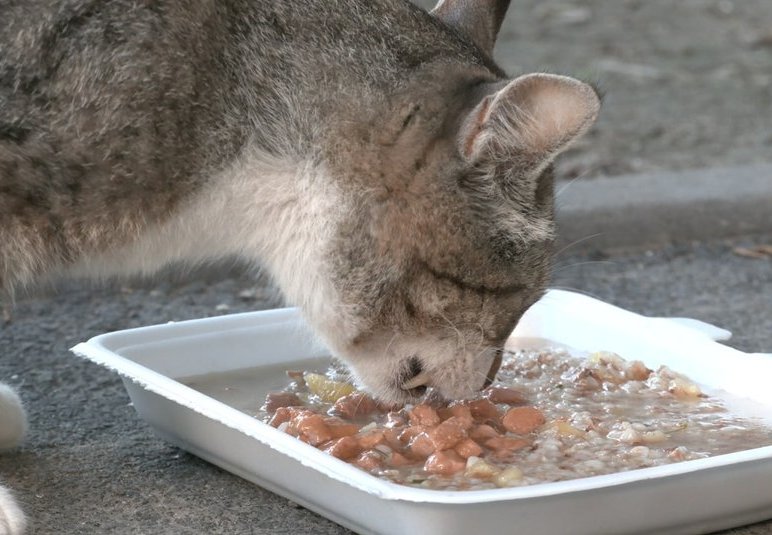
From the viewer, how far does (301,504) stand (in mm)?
2678

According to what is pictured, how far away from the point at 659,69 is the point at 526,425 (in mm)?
4751

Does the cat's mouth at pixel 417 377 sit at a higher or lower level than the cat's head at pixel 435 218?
lower

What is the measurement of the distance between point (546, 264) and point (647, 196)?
7.50ft

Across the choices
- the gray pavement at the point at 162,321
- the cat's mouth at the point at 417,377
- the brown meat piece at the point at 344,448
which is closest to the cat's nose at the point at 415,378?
the cat's mouth at the point at 417,377

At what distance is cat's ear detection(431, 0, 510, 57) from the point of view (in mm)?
3146

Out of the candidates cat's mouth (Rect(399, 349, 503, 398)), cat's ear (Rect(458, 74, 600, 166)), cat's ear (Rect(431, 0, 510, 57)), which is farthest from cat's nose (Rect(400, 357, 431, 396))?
cat's ear (Rect(431, 0, 510, 57))

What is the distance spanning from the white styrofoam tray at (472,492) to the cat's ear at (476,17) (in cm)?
74

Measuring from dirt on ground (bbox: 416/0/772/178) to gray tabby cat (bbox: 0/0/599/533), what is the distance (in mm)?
2603

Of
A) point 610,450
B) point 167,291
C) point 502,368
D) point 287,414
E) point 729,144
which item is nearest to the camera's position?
point 610,450

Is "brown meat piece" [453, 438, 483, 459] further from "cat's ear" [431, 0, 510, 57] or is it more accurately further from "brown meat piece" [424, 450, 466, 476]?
"cat's ear" [431, 0, 510, 57]

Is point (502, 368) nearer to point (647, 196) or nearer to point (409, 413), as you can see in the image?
point (409, 413)

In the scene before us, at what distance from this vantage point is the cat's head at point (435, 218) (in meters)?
2.67

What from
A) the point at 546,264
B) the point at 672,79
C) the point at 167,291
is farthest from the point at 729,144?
the point at 546,264

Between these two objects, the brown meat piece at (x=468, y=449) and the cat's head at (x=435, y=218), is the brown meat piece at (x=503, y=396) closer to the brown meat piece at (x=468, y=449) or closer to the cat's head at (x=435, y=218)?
the cat's head at (x=435, y=218)
